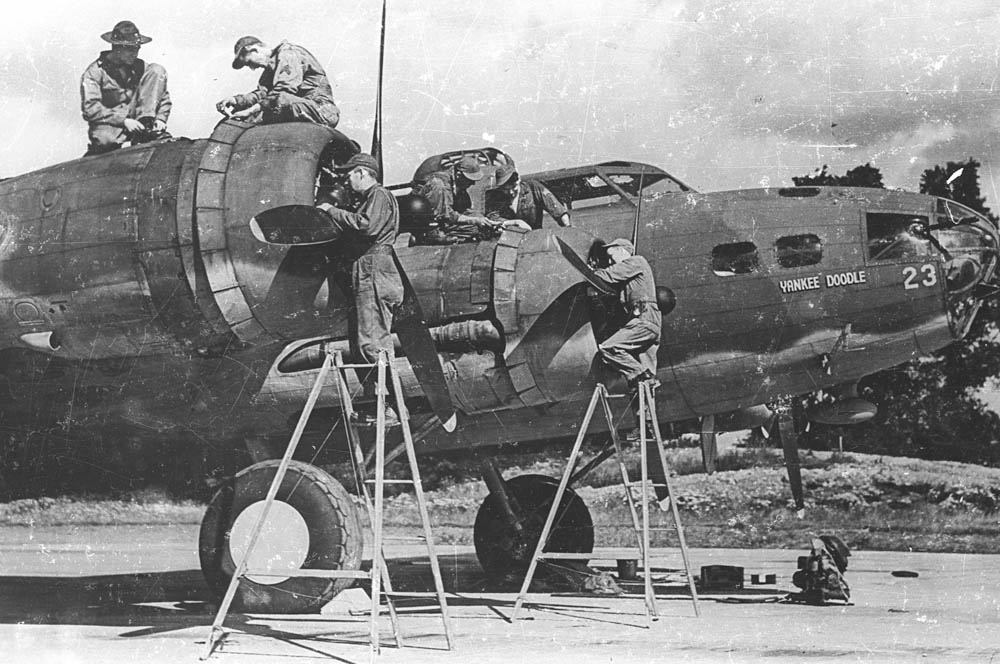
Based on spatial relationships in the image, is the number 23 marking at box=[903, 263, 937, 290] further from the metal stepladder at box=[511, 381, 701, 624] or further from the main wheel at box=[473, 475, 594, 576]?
the main wheel at box=[473, 475, 594, 576]

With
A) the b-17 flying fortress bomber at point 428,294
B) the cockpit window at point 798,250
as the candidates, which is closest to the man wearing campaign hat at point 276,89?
the b-17 flying fortress bomber at point 428,294

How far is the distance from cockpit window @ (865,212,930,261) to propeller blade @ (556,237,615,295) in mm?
2307

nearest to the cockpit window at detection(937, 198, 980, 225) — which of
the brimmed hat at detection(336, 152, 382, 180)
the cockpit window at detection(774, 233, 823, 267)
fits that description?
the cockpit window at detection(774, 233, 823, 267)

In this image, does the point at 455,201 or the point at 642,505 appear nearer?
the point at 642,505

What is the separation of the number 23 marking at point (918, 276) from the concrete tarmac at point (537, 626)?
9.03 feet

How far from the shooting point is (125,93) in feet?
32.8

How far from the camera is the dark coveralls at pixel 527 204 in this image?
31.7 ft

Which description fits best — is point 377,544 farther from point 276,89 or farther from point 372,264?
point 276,89

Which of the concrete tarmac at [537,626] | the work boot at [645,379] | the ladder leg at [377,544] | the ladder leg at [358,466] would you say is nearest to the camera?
the ladder leg at [377,544]

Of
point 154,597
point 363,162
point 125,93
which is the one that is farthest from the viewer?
point 154,597

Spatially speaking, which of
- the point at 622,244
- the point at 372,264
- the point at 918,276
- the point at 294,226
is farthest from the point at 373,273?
the point at 918,276

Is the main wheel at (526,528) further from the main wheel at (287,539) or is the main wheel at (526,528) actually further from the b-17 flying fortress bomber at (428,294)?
the main wheel at (287,539)

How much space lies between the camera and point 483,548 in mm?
11531

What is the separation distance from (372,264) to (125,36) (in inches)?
162
